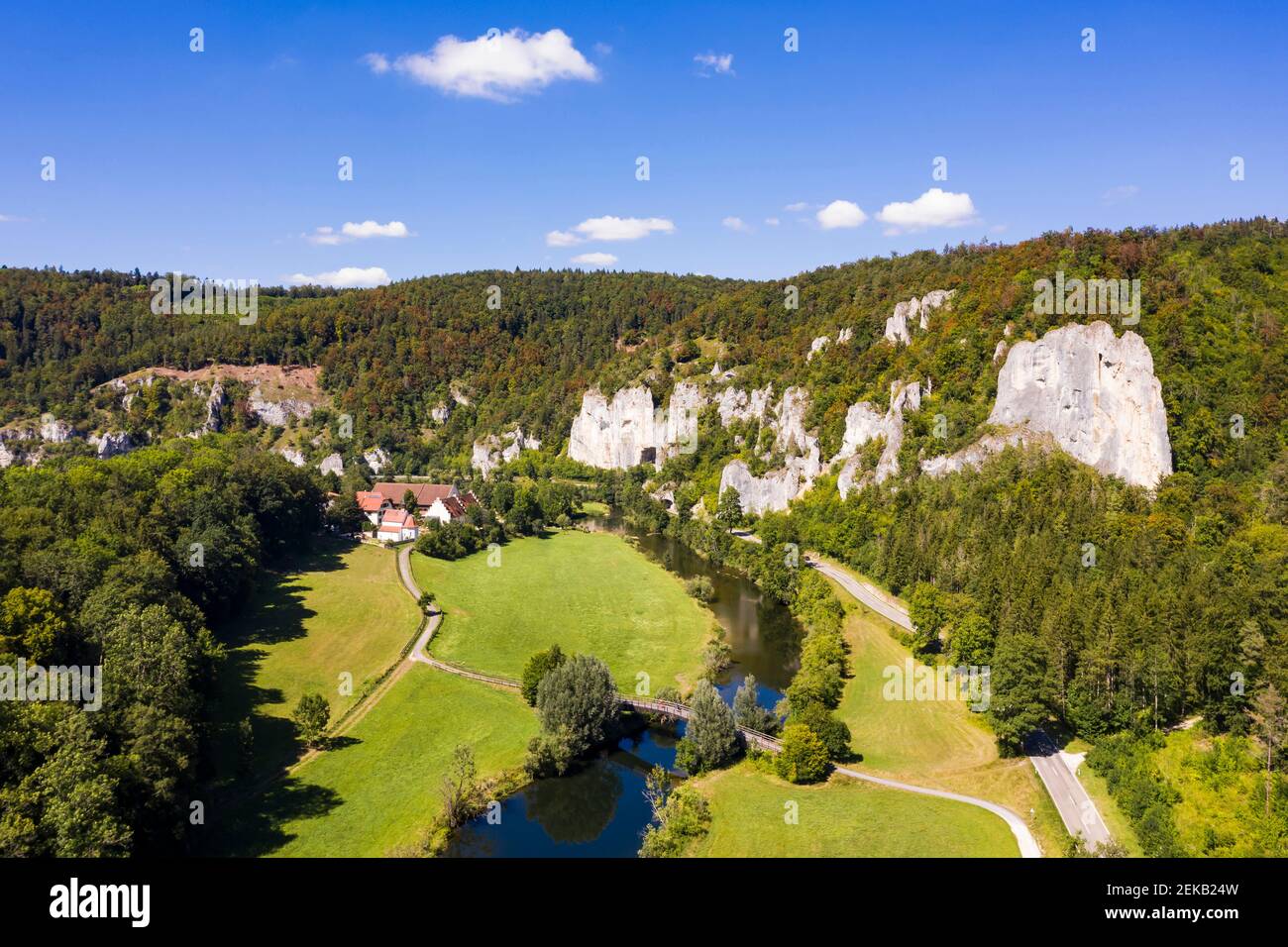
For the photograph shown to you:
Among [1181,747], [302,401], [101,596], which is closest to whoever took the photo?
[1181,747]

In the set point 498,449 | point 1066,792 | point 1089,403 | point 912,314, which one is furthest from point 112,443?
point 1066,792

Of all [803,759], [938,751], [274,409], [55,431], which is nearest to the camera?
[803,759]

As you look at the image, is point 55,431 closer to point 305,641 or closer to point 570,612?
point 305,641

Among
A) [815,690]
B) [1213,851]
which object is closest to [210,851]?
[815,690]

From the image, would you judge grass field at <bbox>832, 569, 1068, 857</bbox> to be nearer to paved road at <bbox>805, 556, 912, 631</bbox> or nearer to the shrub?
the shrub

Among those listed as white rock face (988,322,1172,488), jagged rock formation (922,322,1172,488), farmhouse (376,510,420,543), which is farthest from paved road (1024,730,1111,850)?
farmhouse (376,510,420,543)
